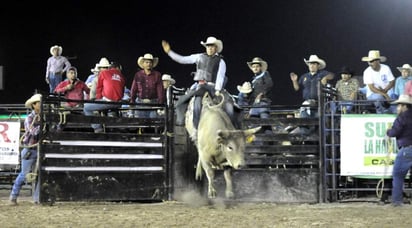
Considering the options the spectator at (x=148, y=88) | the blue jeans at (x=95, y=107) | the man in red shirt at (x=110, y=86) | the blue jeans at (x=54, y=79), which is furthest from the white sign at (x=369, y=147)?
the blue jeans at (x=54, y=79)

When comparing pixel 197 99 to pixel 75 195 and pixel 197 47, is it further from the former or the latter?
pixel 197 47

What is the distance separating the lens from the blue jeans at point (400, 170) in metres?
8.59

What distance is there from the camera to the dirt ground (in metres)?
6.64

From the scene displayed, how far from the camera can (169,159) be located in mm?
9648

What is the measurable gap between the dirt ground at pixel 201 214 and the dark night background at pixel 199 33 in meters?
10.4

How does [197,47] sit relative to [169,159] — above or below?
above

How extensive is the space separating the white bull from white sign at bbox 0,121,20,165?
11.8ft

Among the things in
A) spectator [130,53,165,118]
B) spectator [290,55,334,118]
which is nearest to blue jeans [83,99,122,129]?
spectator [130,53,165,118]

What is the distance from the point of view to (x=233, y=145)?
7.95 meters

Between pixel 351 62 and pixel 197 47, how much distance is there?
4.88m

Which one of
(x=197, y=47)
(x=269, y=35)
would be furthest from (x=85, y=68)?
(x=269, y=35)

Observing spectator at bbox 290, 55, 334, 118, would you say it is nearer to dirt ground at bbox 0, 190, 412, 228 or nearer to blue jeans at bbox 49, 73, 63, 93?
dirt ground at bbox 0, 190, 412, 228

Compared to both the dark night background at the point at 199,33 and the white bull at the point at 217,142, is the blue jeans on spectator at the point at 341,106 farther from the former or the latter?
the dark night background at the point at 199,33

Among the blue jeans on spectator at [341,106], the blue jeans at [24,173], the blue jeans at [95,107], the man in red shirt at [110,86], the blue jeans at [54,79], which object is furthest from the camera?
Result: the blue jeans at [54,79]
